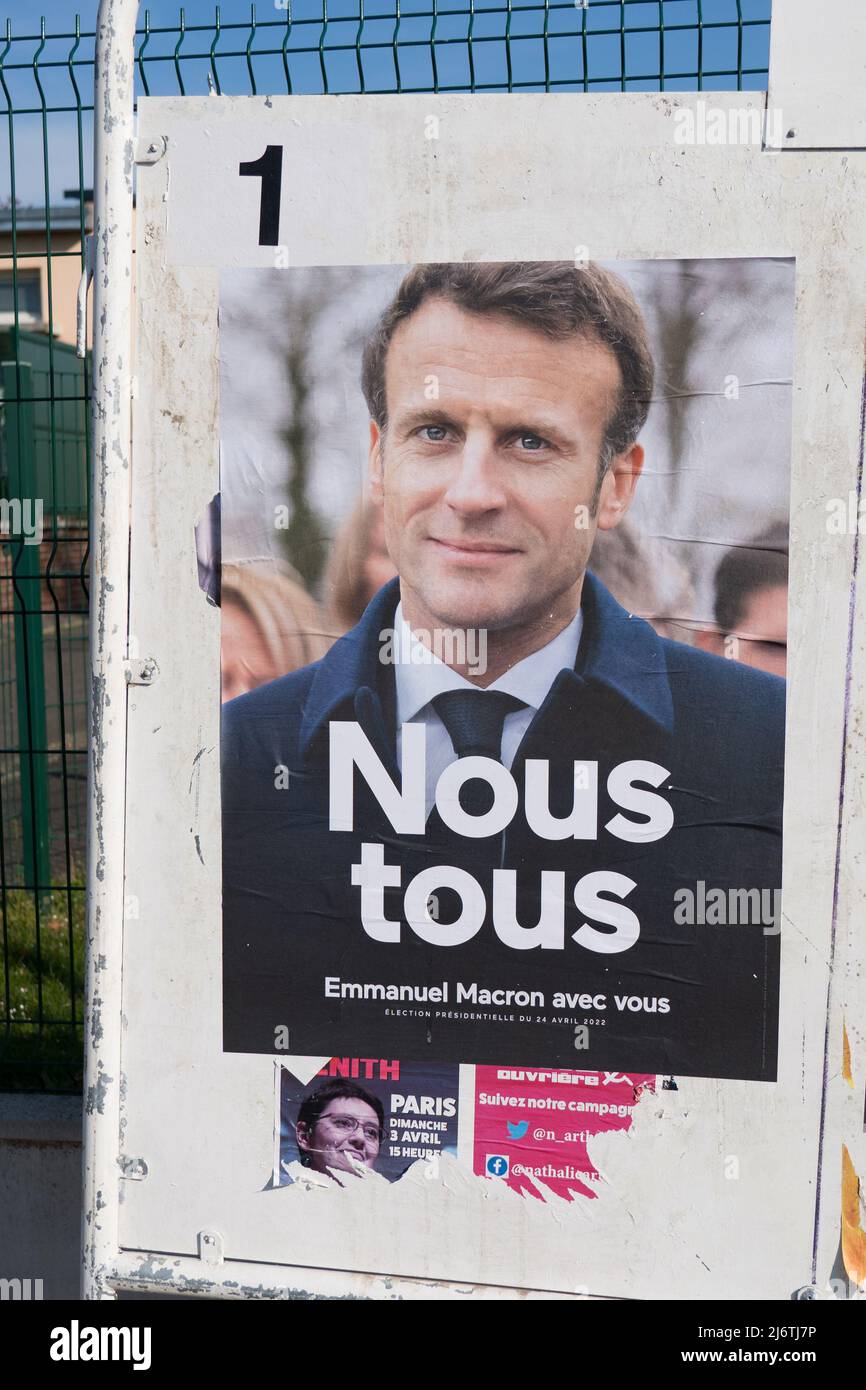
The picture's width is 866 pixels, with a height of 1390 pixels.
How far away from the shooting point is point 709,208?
6.11ft

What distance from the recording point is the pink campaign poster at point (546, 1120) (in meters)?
1.97

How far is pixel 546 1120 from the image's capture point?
6.50ft

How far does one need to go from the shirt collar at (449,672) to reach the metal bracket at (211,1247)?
0.95 metres

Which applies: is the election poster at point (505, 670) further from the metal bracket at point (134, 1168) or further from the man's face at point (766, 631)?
the metal bracket at point (134, 1168)

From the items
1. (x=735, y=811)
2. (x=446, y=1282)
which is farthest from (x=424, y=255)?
(x=446, y=1282)

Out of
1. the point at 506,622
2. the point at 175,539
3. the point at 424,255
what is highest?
the point at 424,255

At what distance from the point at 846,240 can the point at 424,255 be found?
66cm

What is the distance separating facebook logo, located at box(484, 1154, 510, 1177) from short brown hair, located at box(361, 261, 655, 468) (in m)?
1.17

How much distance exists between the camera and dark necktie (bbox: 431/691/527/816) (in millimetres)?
1985

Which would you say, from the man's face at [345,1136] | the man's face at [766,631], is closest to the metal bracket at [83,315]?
the man's face at [766,631]

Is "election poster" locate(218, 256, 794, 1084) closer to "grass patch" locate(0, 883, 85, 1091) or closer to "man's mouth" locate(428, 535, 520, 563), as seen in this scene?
"man's mouth" locate(428, 535, 520, 563)

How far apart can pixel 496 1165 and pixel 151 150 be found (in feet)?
5.91

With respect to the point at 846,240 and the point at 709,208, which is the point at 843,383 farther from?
the point at 709,208

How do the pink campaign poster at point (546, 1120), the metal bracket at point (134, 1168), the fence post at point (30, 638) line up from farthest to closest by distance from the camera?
1. the fence post at point (30, 638)
2. the metal bracket at point (134, 1168)
3. the pink campaign poster at point (546, 1120)
